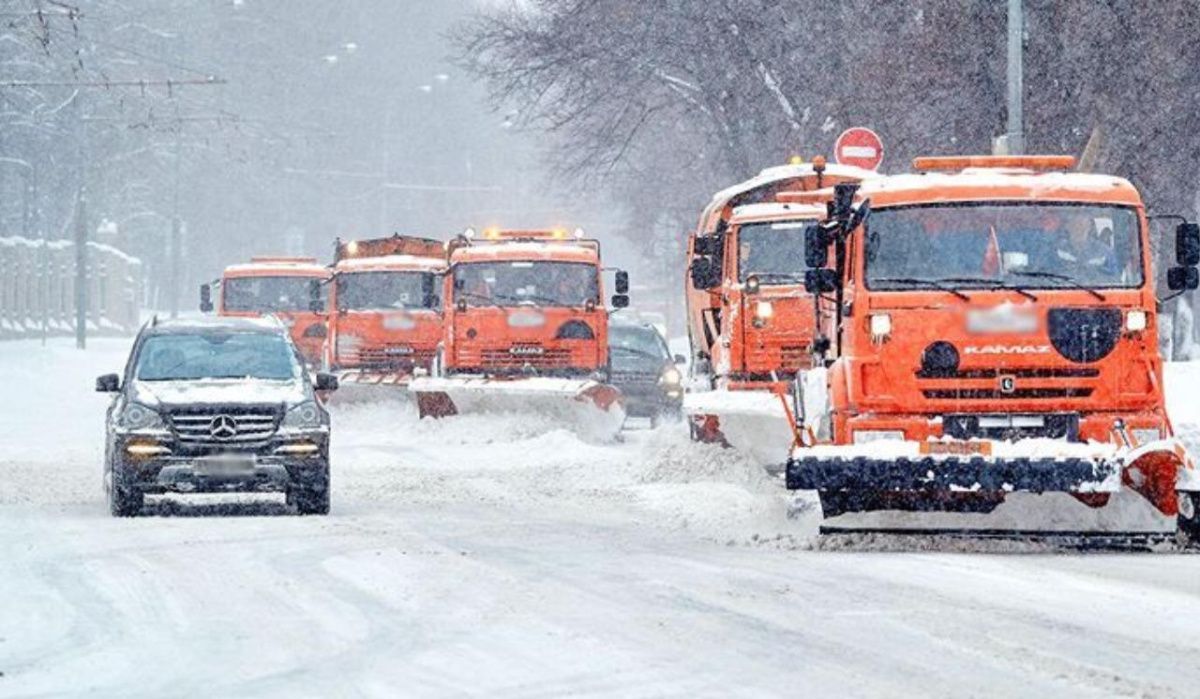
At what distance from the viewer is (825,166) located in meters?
25.4

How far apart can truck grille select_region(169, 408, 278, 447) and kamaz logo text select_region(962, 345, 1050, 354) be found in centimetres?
572

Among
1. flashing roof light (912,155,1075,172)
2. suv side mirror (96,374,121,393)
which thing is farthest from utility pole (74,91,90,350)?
flashing roof light (912,155,1075,172)

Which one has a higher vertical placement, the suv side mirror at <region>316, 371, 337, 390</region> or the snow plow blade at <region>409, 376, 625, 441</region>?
the suv side mirror at <region>316, 371, 337, 390</region>

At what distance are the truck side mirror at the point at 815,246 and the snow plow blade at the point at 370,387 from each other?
55.3 ft

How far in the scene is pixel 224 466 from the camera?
748 inches

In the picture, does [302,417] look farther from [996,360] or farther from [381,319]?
[381,319]

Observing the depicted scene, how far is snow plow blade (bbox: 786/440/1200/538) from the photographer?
50.4 ft

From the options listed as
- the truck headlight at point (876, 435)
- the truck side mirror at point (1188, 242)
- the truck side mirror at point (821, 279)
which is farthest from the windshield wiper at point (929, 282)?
the truck side mirror at point (1188, 242)

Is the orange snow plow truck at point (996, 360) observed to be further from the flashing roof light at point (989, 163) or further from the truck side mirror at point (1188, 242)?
the flashing roof light at point (989, 163)

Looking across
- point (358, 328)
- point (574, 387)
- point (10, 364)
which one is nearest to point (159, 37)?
point (10, 364)

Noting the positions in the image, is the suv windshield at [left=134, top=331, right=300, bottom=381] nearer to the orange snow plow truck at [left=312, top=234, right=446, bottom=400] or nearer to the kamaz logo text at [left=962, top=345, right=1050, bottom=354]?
the kamaz logo text at [left=962, top=345, right=1050, bottom=354]

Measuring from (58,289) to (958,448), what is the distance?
62862mm

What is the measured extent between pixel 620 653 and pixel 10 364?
43.7 m

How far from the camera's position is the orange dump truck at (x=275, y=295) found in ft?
135
